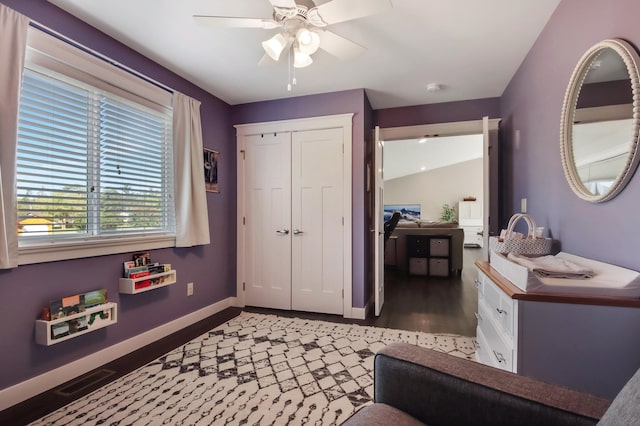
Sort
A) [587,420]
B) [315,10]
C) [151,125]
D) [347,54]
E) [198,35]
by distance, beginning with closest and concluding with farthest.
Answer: [587,420] → [315,10] → [347,54] → [198,35] → [151,125]

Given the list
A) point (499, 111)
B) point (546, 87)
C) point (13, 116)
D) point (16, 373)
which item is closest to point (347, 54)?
point (546, 87)

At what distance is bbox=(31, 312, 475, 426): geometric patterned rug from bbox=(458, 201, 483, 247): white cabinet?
891 centimetres

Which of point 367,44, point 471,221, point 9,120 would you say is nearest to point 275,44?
point 367,44

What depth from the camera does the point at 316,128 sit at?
133 inches

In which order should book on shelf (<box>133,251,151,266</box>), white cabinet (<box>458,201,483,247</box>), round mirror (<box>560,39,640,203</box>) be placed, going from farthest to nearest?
white cabinet (<box>458,201,483,247</box>) → book on shelf (<box>133,251,151,266</box>) → round mirror (<box>560,39,640,203</box>)

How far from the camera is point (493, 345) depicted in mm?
1700

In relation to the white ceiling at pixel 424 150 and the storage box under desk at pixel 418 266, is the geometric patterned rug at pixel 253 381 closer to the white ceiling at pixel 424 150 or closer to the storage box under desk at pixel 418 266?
the storage box under desk at pixel 418 266

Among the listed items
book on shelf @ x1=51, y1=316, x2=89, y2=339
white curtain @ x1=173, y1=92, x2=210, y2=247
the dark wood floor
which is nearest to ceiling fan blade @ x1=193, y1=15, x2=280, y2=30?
white curtain @ x1=173, y1=92, x2=210, y2=247

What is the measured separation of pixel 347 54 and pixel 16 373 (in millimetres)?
2828

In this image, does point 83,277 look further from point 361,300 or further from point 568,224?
point 568,224

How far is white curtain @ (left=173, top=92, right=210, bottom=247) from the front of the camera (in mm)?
2859

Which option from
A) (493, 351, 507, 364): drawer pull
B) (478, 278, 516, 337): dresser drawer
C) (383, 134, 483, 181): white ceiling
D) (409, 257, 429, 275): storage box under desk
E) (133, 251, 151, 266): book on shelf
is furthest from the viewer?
(383, 134, 483, 181): white ceiling

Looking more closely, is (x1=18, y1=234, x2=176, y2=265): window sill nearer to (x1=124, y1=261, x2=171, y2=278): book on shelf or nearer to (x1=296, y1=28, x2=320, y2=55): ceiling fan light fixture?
(x1=124, y1=261, x2=171, y2=278): book on shelf

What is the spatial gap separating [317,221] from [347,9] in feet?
7.08
